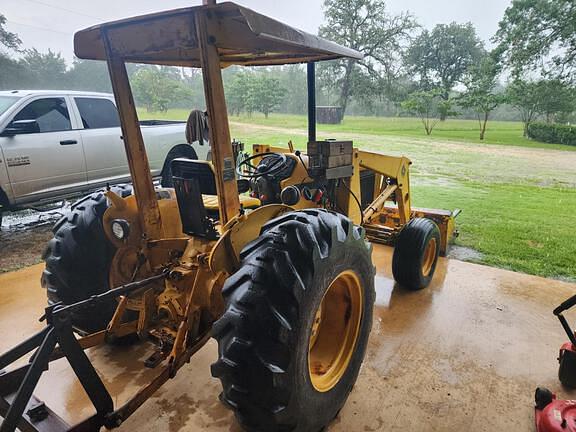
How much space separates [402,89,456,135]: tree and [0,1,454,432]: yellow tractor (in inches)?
630

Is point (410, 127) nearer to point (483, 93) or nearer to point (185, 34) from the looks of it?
point (483, 93)

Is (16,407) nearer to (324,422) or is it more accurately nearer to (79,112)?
(324,422)

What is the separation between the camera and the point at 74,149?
5.55 m

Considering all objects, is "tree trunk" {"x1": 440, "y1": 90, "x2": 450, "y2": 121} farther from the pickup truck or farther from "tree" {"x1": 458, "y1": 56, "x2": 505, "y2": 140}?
the pickup truck

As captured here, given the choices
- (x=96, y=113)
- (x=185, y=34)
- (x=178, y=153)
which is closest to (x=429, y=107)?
(x=178, y=153)

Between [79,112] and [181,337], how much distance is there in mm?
5025

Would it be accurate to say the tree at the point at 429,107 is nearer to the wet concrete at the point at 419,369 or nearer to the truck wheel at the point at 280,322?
the wet concrete at the point at 419,369

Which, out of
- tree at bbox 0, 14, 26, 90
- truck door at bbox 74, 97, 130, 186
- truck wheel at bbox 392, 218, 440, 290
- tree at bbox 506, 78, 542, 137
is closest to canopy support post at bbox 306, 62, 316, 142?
truck wheel at bbox 392, 218, 440, 290

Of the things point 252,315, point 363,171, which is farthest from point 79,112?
point 252,315

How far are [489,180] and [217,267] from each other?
29.9 ft

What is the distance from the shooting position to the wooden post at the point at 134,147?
1.99 meters

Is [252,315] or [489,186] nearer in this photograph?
[252,315]

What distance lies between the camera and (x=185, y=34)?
1.64 metres

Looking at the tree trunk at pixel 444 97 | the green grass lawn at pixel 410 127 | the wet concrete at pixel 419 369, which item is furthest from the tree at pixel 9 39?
the tree trunk at pixel 444 97
